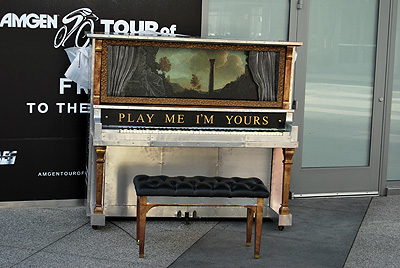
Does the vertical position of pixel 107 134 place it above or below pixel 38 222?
above

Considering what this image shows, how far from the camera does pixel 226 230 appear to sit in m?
4.96

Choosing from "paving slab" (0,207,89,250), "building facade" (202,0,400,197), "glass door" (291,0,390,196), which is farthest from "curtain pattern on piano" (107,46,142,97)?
"glass door" (291,0,390,196)

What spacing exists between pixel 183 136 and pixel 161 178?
15.1 inches

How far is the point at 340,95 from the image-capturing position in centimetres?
611

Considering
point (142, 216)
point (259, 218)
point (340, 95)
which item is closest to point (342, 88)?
point (340, 95)

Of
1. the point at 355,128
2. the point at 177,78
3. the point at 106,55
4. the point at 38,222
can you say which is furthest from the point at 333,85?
the point at 38,222

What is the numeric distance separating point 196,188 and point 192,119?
26.5 inches

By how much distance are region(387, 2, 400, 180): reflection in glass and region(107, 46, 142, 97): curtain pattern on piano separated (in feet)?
8.92

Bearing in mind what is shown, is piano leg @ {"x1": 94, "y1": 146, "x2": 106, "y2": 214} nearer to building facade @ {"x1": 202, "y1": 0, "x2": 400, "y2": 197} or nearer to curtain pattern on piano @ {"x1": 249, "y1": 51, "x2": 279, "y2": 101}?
curtain pattern on piano @ {"x1": 249, "y1": 51, "x2": 279, "y2": 101}

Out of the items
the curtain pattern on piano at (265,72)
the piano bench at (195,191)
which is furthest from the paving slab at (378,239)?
the curtain pattern on piano at (265,72)

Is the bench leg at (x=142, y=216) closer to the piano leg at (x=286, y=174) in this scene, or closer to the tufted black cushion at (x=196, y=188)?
the tufted black cushion at (x=196, y=188)

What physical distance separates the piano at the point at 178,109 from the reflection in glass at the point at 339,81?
1129mm

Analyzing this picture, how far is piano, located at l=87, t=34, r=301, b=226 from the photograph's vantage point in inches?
183

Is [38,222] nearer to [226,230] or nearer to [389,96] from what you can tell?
[226,230]
